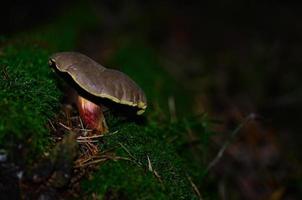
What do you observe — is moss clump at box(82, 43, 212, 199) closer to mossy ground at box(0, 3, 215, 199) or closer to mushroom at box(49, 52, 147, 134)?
mossy ground at box(0, 3, 215, 199)

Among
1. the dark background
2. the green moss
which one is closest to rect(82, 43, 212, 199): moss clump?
the green moss

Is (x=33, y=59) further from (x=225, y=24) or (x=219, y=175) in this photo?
(x=225, y=24)

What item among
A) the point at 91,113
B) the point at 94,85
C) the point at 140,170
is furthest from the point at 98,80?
the point at 140,170

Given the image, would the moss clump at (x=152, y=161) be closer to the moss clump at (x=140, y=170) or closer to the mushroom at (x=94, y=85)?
the moss clump at (x=140, y=170)

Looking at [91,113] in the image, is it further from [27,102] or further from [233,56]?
[233,56]

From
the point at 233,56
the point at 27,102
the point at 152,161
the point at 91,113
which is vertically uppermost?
the point at 27,102

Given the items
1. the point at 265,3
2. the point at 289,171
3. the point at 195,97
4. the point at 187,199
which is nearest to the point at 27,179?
the point at 187,199

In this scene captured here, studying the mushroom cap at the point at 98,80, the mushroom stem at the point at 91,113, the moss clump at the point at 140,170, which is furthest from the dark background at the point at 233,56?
the mushroom cap at the point at 98,80
